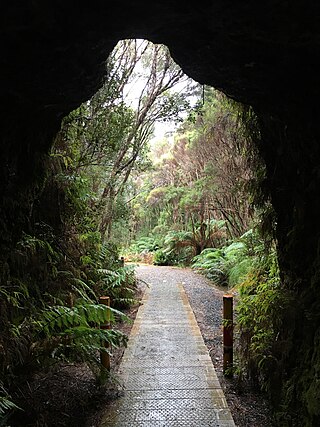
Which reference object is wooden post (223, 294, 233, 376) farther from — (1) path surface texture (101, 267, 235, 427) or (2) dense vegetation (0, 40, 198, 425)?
(2) dense vegetation (0, 40, 198, 425)

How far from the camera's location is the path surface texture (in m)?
3.69

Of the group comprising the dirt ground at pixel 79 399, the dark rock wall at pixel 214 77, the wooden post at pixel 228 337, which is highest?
the dark rock wall at pixel 214 77

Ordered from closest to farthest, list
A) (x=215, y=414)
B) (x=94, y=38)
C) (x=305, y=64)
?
1. (x=94, y=38)
2. (x=305, y=64)
3. (x=215, y=414)

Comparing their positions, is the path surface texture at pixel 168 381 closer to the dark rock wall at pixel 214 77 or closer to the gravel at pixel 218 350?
the gravel at pixel 218 350

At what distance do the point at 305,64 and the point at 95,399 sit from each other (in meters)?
3.87

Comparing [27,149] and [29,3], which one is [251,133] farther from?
[29,3]

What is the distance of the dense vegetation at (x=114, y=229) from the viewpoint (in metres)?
3.93

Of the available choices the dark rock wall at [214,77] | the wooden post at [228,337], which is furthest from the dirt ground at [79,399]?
the dark rock wall at [214,77]

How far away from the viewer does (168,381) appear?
4.48 meters

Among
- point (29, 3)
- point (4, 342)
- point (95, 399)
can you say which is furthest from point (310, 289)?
point (29, 3)

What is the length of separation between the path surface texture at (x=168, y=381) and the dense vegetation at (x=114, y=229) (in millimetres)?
493

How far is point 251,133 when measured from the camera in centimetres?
490

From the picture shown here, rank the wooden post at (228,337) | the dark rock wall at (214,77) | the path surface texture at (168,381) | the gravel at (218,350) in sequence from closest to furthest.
→ the dark rock wall at (214,77) → the path surface texture at (168,381) → the gravel at (218,350) → the wooden post at (228,337)

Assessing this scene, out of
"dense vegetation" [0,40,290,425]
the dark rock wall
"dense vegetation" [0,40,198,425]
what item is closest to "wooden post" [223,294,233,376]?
"dense vegetation" [0,40,290,425]
